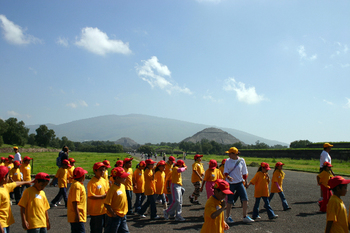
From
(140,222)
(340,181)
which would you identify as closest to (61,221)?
(140,222)

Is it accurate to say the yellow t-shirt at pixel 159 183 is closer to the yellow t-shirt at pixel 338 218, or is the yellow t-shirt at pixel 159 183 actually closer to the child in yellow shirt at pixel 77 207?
the child in yellow shirt at pixel 77 207

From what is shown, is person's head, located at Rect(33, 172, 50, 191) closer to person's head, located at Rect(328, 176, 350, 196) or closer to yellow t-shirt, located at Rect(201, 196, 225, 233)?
yellow t-shirt, located at Rect(201, 196, 225, 233)

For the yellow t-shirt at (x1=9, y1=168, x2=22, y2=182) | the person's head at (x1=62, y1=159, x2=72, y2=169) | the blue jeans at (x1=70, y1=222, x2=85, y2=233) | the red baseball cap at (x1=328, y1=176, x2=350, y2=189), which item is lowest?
the blue jeans at (x1=70, y1=222, x2=85, y2=233)

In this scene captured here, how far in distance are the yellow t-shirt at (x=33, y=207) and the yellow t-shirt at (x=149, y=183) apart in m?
3.38

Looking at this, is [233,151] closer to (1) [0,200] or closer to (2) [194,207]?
(2) [194,207]

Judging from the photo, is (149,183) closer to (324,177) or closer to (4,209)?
(4,209)

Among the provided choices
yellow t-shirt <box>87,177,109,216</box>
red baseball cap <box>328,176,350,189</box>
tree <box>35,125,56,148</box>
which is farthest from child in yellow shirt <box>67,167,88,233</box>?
tree <box>35,125,56,148</box>

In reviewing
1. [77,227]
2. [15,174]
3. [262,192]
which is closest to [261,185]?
[262,192]

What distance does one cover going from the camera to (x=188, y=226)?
635cm

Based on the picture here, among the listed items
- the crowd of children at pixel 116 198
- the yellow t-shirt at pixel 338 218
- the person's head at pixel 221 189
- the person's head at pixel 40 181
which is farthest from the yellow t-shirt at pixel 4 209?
the yellow t-shirt at pixel 338 218

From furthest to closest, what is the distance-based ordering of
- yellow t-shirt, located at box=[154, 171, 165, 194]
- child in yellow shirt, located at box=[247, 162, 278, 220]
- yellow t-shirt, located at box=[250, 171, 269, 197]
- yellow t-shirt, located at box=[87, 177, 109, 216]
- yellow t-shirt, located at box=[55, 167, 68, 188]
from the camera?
yellow t-shirt, located at box=[55, 167, 68, 188] → yellow t-shirt, located at box=[154, 171, 165, 194] → yellow t-shirt, located at box=[250, 171, 269, 197] → child in yellow shirt, located at box=[247, 162, 278, 220] → yellow t-shirt, located at box=[87, 177, 109, 216]

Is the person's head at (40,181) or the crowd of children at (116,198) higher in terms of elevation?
the person's head at (40,181)

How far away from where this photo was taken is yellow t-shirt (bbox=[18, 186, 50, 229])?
3.94 meters

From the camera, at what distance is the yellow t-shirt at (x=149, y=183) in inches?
279
